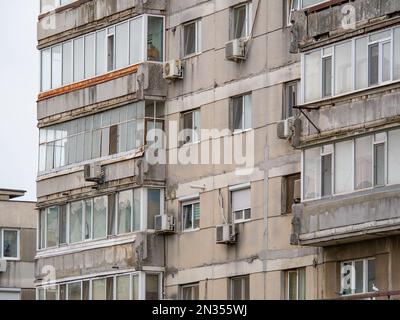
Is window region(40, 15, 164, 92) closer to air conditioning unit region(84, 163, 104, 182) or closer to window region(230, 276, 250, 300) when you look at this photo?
air conditioning unit region(84, 163, 104, 182)

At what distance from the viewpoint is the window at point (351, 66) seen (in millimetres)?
33000

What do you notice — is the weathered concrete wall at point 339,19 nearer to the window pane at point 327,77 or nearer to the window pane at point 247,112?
the window pane at point 327,77

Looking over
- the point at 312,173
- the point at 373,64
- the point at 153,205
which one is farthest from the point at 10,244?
the point at 373,64

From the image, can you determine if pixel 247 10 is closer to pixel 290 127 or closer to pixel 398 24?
pixel 290 127

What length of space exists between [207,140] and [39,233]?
798 centimetres

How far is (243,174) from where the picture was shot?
3938 centimetres

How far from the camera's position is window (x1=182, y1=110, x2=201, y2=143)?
41.5 meters

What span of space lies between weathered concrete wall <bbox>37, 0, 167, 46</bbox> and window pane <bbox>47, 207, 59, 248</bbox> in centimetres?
511

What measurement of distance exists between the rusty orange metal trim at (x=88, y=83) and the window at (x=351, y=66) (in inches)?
322

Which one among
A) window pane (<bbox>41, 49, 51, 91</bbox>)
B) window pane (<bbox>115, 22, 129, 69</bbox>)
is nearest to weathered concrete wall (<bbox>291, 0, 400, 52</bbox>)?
window pane (<bbox>115, 22, 129, 69</bbox>)

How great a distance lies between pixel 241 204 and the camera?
130 ft

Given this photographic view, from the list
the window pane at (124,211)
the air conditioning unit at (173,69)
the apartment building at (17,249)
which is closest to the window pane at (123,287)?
the window pane at (124,211)

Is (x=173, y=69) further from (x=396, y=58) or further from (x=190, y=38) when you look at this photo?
(x=396, y=58)
